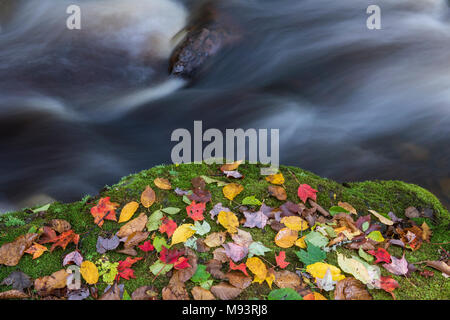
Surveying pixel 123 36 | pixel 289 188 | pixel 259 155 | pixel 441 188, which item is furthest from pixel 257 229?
pixel 123 36

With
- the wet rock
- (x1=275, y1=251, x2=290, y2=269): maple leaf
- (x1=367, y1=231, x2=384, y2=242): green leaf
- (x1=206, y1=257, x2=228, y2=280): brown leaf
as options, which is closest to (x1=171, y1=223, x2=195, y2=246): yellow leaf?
(x1=206, y1=257, x2=228, y2=280): brown leaf

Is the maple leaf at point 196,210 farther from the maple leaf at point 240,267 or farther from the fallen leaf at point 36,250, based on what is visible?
the fallen leaf at point 36,250

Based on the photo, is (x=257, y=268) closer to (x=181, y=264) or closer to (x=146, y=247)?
(x=181, y=264)

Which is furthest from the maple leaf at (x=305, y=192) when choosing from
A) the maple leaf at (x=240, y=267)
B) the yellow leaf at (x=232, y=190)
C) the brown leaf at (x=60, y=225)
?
the brown leaf at (x=60, y=225)

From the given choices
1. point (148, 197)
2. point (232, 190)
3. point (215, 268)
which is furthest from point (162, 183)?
point (215, 268)

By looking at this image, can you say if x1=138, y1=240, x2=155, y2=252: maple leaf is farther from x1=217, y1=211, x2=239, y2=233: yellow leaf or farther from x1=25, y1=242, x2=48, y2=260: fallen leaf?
x1=25, y1=242, x2=48, y2=260: fallen leaf
